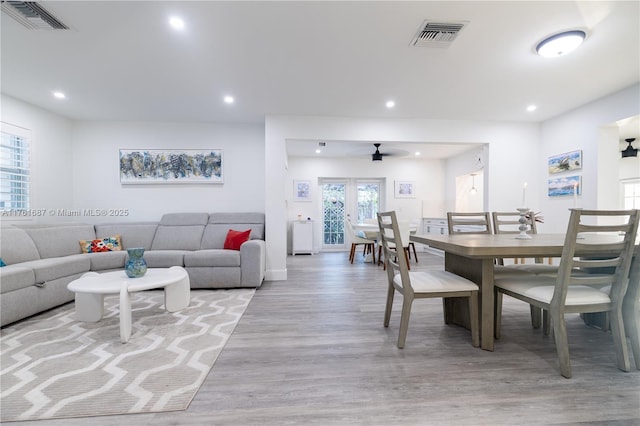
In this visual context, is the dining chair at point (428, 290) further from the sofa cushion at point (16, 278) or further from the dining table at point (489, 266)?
the sofa cushion at point (16, 278)

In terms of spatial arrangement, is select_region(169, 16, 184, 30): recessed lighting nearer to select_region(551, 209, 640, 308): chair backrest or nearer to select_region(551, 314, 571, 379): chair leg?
select_region(551, 209, 640, 308): chair backrest

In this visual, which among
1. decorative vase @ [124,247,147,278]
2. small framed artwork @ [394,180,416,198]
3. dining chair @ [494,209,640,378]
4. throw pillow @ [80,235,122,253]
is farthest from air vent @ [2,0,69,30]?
small framed artwork @ [394,180,416,198]

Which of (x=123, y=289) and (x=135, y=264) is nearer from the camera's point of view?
(x=123, y=289)

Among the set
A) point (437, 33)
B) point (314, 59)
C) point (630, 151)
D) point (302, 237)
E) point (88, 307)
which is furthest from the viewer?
point (302, 237)

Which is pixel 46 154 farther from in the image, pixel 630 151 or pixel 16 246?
pixel 630 151

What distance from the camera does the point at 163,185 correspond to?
4445mm

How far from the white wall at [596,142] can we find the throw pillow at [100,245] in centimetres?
636

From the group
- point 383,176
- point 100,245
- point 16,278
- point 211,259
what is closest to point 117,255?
point 100,245

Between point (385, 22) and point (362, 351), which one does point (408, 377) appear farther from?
point (385, 22)

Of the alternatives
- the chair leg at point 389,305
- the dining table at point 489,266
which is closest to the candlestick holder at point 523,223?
the dining table at point 489,266

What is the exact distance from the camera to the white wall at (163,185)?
4.36 meters

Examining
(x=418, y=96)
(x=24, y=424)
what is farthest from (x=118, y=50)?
(x=418, y=96)

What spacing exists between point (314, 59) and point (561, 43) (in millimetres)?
2095

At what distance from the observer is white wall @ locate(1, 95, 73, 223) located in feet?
11.5
